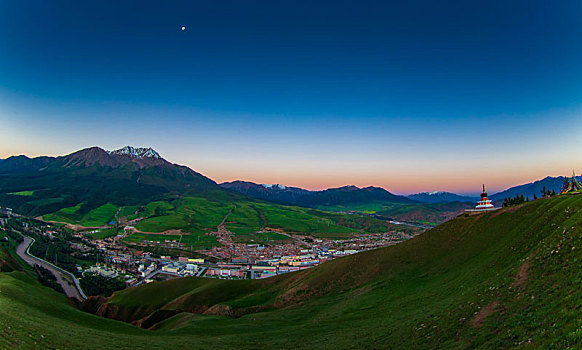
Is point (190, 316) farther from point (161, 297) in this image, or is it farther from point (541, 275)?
point (541, 275)

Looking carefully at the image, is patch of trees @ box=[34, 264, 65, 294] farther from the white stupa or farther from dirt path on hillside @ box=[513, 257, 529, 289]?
the white stupa

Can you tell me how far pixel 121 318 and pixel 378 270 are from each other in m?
58.0

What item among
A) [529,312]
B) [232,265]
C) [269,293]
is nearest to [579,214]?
[529,312]

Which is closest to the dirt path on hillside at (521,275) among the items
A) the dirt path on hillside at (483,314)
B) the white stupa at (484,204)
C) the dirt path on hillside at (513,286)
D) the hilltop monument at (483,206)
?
the dirt path on hillside at (513,286)

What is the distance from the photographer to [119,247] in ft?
608

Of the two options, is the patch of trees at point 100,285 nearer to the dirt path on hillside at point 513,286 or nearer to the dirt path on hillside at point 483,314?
the dirt path on hillside at point 483,314

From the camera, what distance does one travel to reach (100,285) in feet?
349

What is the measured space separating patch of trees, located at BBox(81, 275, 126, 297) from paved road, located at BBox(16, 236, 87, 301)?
2.32 m

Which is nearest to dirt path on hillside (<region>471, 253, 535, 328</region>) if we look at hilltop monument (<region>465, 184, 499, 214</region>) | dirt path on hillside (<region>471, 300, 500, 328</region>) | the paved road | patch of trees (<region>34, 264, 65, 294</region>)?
dirt path on hillside (<region>471, 300, 500, 328</region>)

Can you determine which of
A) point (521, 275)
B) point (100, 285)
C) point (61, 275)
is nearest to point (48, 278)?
point (61, 275)

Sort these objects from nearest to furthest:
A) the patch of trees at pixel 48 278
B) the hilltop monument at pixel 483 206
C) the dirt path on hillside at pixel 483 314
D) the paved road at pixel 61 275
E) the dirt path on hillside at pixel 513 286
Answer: the dirt path on hillside at pixel 483 314 < the dirt path on hillside at pixel 513 286 < the hilltop monument at pixel 483 206 < the patch of trees at pixel 48 278 < the paved road at pixel 61 275

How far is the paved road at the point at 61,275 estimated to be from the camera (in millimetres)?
98600

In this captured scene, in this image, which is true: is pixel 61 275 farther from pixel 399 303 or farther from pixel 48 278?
pixel 399 303

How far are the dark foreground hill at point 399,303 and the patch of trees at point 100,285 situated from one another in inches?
1532
